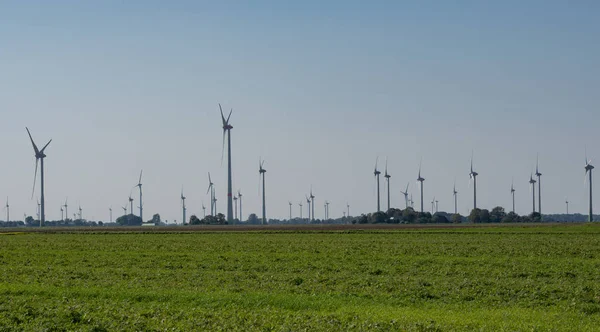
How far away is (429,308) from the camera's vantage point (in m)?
30.5

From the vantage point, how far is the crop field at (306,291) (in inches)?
1056

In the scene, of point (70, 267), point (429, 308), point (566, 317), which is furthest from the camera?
point (70, 267)

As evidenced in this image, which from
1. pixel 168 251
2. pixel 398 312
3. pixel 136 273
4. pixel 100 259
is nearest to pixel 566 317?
pixel 398 312

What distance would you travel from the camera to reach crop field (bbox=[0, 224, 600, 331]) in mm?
26828

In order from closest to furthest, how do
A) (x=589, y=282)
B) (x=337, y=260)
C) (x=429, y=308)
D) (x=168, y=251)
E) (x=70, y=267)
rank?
(x=429, y=308) → (x=589, y=282) → (x=70, y=267) → (x=337, y=260) → (x=168, y=251)

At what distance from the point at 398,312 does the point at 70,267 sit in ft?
79.5

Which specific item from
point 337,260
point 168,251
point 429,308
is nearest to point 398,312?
point 429,308

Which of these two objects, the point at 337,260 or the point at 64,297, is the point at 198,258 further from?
the point at 64,297

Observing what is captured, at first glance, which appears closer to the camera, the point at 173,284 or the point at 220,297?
the point at 220,297

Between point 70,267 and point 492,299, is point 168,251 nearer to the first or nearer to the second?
point 70,267

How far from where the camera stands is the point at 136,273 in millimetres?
43062

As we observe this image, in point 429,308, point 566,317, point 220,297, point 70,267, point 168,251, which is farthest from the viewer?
point 168,251

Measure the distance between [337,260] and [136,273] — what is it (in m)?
12.9

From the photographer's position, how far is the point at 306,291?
35.1m
